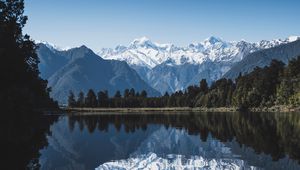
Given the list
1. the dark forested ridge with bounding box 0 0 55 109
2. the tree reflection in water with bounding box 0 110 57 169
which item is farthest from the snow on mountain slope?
the dark forested ridge with bounding box 0 0 55 109

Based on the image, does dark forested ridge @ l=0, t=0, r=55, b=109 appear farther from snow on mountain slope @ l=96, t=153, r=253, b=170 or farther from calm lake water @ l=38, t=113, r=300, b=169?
snow on mountain slope @ l=96, t=153, r=253, b=170

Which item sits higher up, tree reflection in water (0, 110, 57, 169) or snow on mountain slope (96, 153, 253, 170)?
tree reflection in water (0, 110, 57, 169)

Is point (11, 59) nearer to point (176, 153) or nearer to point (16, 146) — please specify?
point (16, 146)

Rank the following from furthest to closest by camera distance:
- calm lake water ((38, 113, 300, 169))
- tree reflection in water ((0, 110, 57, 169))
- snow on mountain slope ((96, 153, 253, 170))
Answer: calm lake water ((38, 113, 300, 169)), snow on mountain slope ((96, 153, 253, 170)), tree reflection in water ((0, 110, 57, 169))

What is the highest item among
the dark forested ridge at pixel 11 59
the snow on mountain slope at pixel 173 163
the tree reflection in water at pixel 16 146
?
the dark forested ridge at pixel 11 59

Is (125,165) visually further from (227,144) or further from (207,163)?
(227,144)

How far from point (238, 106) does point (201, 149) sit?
5883 inches

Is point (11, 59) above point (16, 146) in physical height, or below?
above

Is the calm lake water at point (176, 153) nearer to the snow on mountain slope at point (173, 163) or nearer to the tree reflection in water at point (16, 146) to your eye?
the snow on mountain slope at point (173, 163)

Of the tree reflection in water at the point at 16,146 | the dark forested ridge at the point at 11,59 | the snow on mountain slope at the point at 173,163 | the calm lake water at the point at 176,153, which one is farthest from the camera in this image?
the dark forested ridge at the point at 11,59

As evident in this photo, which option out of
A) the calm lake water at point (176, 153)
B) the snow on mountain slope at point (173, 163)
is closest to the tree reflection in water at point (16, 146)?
the calm lake water at point (176, 153)

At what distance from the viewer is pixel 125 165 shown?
135 ft

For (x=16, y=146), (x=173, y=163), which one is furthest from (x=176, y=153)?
(x=16, y=146)

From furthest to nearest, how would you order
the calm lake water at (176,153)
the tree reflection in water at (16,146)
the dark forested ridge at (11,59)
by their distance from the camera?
the dark forested ridge at (11,59) → the calm lake water at (176,153) → the tree reflection in water at (16,146)
